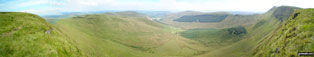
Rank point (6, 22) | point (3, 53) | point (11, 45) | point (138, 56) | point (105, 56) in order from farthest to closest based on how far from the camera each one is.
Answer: point (138, 56) → point (105, 56) → point (6, 22) → point (11, 45) → point (3, 53)

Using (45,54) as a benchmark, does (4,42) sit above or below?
above

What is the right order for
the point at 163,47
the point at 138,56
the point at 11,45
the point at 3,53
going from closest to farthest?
the point at 3,53
the point at 11,45
the point at 138,56
the point at 163,47

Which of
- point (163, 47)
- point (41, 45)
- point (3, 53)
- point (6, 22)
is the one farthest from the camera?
point (163, 47)

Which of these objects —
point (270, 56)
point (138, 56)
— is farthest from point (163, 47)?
point (270, 56)

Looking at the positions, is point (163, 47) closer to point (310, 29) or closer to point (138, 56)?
point (138, 56)

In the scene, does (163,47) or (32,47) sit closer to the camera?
(32,47)

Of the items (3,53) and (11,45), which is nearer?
(3,53)

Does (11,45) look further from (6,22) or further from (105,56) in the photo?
(105,56)

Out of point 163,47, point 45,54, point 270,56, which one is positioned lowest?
point 163,47

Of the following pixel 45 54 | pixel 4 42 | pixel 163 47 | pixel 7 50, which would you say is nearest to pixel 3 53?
pixel 7 50
